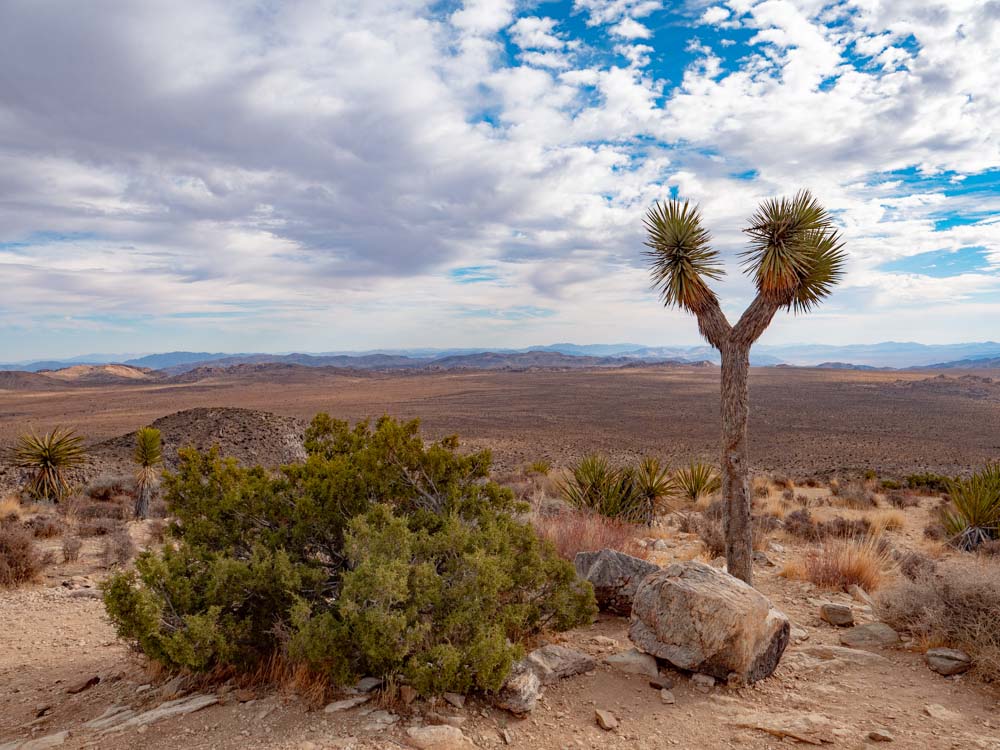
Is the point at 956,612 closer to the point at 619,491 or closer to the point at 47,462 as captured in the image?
the point at 619,491

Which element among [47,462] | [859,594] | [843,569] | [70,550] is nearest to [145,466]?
[47,462]

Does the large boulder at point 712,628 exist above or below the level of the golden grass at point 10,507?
above

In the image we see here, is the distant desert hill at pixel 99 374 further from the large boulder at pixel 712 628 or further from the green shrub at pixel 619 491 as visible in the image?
the large boulder at pixel 712 628

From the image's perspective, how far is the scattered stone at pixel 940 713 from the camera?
446 centimetres

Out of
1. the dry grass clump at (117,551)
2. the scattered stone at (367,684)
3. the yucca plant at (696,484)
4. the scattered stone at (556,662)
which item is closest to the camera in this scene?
the scattered stone at (367,684)

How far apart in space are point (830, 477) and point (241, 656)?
22.0 metres

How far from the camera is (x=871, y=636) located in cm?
606

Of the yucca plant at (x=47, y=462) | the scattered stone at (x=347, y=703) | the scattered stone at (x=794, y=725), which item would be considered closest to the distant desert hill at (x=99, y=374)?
the yucca plant at (x=47, y=462)

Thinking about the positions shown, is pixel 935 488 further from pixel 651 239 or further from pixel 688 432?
pixel 688 432

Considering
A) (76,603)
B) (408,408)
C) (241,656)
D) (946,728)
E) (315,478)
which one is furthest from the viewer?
(408,408)

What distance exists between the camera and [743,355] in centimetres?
773

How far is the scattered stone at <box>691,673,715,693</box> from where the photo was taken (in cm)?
494

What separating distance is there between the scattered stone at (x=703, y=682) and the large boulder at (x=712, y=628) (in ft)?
0.15

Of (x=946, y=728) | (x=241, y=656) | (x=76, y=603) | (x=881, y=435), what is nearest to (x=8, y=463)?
(x=76, y=603)
